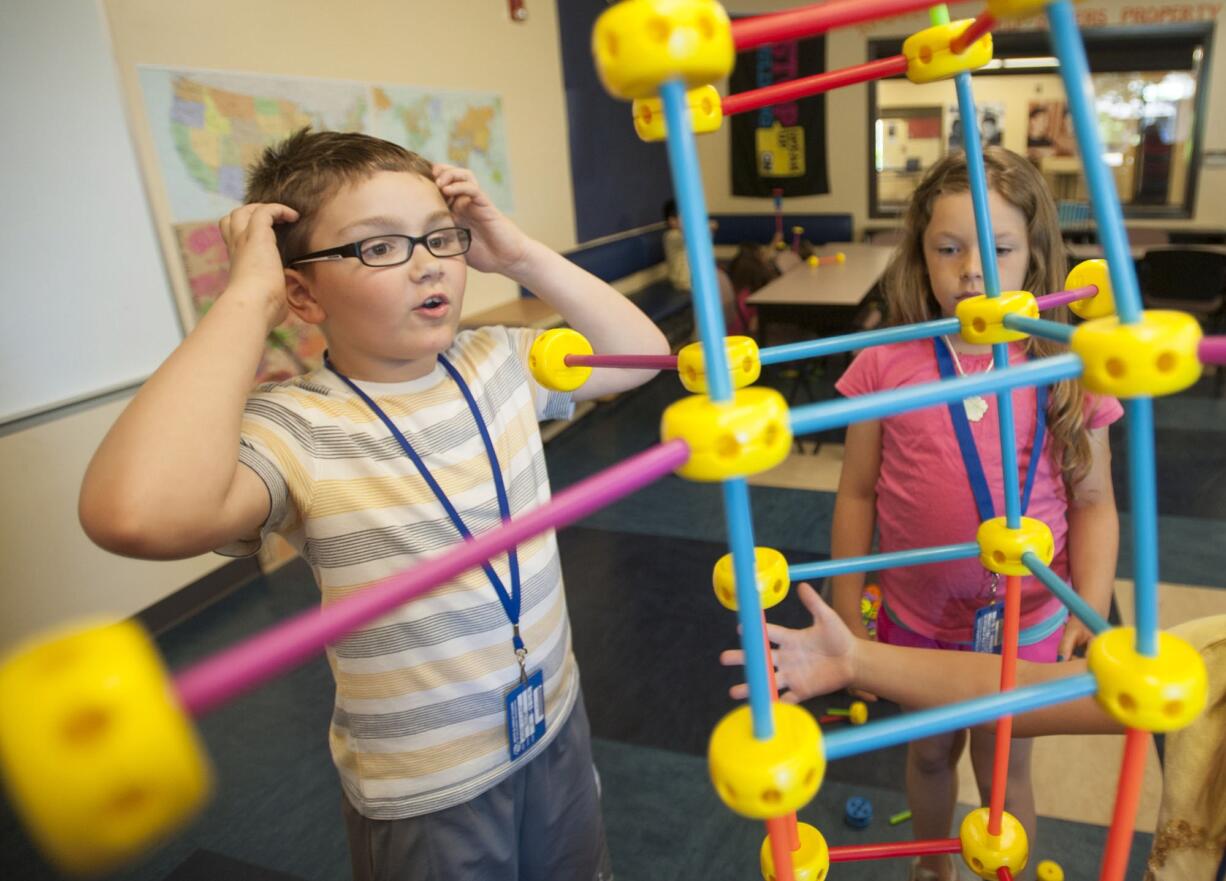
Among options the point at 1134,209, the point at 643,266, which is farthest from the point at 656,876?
the point at 1134,209

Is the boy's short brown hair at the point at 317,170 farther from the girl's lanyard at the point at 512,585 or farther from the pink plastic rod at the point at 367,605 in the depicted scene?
the pink plastic rod at the point at 367,605

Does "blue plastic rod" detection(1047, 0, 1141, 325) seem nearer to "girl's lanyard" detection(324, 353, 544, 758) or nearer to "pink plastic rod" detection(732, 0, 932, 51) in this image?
"pink plastic rod" detection(732, 0, 932, 51)

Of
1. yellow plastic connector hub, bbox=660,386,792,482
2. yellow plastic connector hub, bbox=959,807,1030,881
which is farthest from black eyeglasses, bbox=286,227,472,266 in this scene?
yellow plastic connector hub, bbox=959,807,1030,881

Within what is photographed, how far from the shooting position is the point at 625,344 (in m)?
1.18

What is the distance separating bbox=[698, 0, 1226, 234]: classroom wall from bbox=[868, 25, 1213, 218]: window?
73 mm

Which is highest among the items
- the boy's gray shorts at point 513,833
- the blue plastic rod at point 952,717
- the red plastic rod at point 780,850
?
the blue plastic rod at point 952,717

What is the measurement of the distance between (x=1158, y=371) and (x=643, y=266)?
6140 millimetres

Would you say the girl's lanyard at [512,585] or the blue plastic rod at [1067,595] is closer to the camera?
the blue plastic rod at [1067,595]

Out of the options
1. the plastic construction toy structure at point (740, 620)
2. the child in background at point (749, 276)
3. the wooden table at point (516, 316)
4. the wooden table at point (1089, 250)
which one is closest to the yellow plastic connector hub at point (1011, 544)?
the plastic construction toy structure at point (740, 620)

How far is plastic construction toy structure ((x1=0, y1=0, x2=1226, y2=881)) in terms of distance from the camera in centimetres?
28

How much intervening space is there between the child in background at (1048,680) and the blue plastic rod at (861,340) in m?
0.25

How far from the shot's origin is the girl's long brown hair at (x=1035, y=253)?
4.09 feet

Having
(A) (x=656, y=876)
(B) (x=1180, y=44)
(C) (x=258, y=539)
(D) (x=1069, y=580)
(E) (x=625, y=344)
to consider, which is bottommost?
(A) (x=656, y=876)

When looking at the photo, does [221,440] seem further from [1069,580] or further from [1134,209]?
[1134,209]
